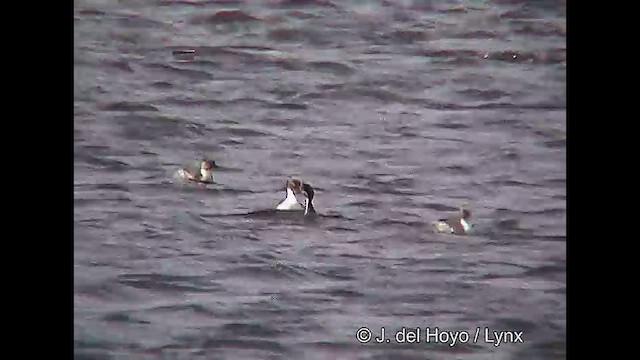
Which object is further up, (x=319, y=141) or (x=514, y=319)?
(x=319, y=141)

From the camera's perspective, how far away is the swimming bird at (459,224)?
168 centimetres

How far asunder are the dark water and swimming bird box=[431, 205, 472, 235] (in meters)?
0.02

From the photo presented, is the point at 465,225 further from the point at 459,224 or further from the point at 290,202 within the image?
the point at 290,202

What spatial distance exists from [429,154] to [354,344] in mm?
479

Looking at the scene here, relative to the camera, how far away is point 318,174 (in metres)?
1.69

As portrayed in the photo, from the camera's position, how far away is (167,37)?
5.58ft

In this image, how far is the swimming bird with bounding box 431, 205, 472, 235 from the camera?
168 cm

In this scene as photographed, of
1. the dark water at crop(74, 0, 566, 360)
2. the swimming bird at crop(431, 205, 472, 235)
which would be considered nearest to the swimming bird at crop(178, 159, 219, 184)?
the dark water at crop(74, 0, 566, 360)

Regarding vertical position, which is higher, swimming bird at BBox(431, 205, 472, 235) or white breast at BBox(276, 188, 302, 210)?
white breast at BBox(276, 188, 302, 210)

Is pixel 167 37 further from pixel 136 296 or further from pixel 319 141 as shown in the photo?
pixel 136 296

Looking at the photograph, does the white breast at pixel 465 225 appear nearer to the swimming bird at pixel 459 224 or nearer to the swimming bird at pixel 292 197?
the swimming bird at pixel 459 224

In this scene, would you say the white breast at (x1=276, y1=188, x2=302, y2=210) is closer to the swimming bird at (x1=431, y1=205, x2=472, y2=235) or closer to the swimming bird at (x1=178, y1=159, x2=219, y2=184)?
the swimming bird at (x1=178, y1=159, x2=219, y2=184)

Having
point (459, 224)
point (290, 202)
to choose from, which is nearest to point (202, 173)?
point (290, 202)
